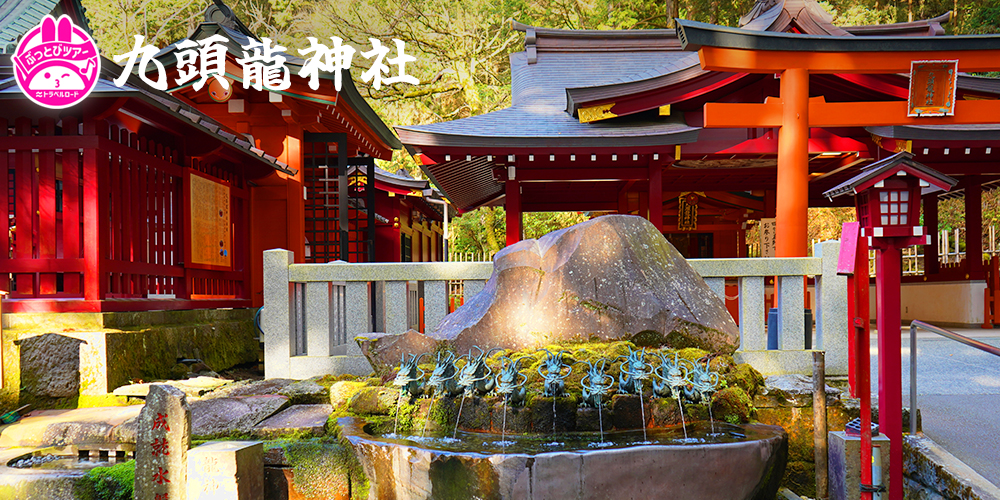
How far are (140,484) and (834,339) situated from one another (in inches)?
228

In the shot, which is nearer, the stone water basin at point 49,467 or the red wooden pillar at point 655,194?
the stone water basin at point 49,467

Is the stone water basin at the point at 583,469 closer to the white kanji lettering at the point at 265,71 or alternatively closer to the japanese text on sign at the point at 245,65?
the japanese text on sign at the point at 245,65

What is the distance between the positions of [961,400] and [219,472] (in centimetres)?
651

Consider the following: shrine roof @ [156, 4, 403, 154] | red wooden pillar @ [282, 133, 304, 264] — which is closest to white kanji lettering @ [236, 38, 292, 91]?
shrine roof @ [156, 4, 403, 154]

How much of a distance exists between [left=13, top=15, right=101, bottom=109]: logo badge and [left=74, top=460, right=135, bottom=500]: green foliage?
3.65 meters

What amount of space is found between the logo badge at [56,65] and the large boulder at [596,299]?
12.9ft

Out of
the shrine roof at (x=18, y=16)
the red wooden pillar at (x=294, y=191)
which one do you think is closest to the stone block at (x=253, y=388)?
the red wooden pillar at (x=294, y=191)

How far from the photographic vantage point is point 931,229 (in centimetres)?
1409

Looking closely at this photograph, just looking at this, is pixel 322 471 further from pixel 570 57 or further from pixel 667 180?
pixel 570 57

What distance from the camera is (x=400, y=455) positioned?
4090 mm

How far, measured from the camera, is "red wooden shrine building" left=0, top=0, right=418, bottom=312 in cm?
666

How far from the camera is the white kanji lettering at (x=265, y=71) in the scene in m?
10.1

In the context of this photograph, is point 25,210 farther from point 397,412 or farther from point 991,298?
point 991,298

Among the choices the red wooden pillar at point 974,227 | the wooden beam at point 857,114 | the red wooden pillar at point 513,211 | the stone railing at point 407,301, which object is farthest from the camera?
the red wooden pillar at point 974,227
